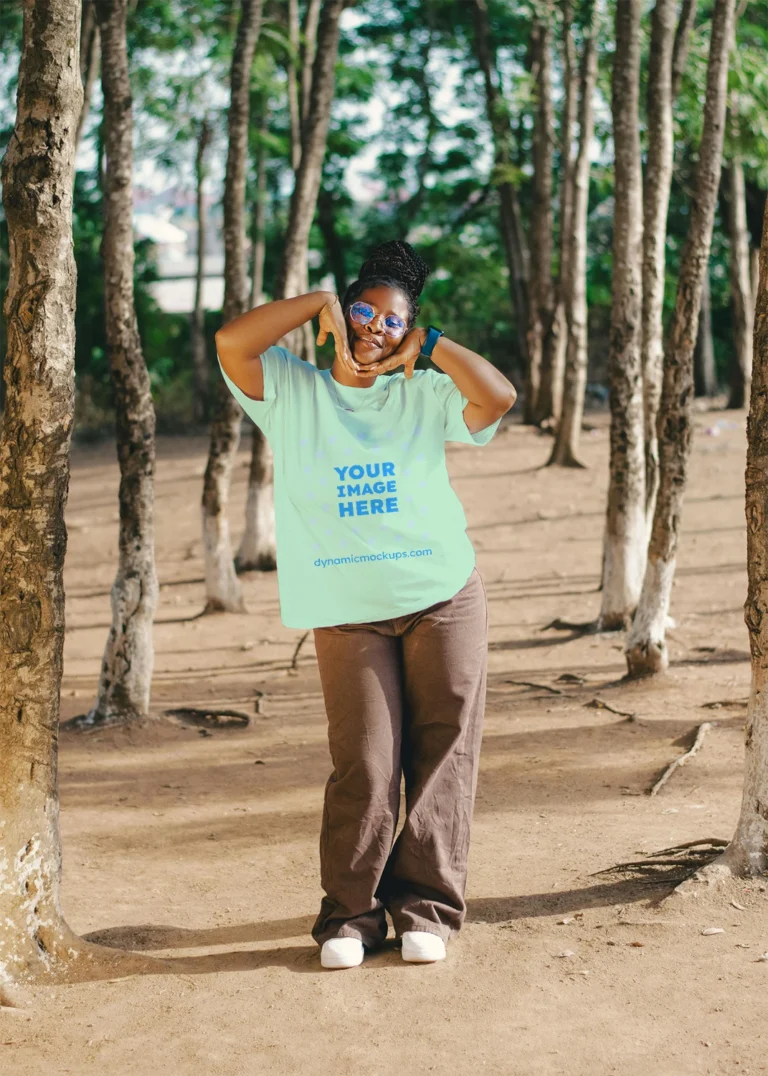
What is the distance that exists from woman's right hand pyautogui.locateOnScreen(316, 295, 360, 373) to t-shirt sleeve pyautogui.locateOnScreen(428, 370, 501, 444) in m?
0.26

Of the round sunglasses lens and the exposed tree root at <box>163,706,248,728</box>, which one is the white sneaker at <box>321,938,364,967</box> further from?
the exposed tree root at <box>163,706,248,728</box>

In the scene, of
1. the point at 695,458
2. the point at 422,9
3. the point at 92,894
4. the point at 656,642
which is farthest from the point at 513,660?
the point at 422,9

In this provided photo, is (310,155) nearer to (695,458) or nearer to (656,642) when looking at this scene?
(656,642)

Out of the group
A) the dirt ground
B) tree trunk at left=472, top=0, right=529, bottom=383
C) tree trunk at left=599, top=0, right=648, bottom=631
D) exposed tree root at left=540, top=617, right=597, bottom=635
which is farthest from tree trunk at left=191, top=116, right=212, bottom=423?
exposed tree root at left=540, top=617, right=597, bottom=635

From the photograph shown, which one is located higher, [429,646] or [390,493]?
[390,493]

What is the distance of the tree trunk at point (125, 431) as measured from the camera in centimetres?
→ 694

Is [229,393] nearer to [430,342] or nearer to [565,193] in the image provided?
[430,342]

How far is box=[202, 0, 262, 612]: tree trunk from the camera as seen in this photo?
973cm

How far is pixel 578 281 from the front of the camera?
1350 cm

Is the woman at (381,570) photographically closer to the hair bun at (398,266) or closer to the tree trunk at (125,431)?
the hair bun at (398,266)

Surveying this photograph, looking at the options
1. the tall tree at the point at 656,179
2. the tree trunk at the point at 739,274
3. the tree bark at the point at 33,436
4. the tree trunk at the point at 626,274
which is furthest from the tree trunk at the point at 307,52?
the tree bark at the point at 33,436

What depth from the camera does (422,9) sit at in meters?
20.7

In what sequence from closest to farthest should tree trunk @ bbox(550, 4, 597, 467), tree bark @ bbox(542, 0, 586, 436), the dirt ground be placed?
the dirt ground, tree trunk @ bbox(550, 4, 597, 467), tree bark @ bbox(542, 0, 586, 436)

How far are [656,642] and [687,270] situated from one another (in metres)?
2.21
